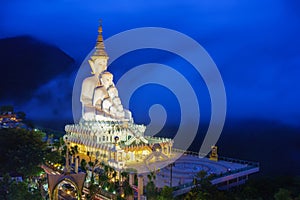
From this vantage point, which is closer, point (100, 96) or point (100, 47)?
point (100, 96)

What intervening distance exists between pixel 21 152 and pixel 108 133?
730 centimetres

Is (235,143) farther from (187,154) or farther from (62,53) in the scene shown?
(62,53)

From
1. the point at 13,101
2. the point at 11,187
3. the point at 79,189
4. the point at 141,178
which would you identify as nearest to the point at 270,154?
the point at 141,178

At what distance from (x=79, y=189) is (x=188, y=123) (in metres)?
33.6

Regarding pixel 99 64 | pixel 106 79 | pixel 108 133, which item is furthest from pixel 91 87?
pixel 108 133

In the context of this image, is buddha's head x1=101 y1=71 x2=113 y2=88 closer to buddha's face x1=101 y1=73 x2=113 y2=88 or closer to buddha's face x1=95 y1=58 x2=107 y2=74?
buddha's face x1=101 y1=73 x2=113 y2=88

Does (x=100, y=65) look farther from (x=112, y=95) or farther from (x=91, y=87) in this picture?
(x=112, y=95)

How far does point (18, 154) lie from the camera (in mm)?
19922

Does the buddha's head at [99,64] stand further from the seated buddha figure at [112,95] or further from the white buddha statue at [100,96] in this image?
the seated buddha figure at [112,95]

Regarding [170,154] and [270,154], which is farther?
[270,154]

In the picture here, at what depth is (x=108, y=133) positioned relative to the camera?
84.7 ft

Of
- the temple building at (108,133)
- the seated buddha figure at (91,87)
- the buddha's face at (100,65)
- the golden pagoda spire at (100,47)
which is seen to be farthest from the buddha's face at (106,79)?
the golden pagoda spire at (100,47)

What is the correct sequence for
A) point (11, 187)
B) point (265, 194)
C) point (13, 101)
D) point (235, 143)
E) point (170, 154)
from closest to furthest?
1. point (11, 187)
2. point (265, 194)
3. point (170, 154)
4. point (235, 143)
5. point (13, 101)

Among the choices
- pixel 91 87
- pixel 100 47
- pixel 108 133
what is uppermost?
pixel 100 47
